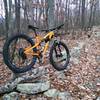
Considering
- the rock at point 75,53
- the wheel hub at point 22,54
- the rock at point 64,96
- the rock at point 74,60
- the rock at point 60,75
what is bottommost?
the rock at point 64,96

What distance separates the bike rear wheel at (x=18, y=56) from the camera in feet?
20.8

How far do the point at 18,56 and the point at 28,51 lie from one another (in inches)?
17.2

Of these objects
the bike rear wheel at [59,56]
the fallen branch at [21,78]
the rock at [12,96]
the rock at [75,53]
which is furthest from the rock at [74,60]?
the rock at [12,96]

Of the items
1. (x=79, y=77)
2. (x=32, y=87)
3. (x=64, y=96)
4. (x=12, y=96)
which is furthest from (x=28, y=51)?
(x=79, y=77)

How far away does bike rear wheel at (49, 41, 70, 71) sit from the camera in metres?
7.38

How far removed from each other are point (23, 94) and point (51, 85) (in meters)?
0.91

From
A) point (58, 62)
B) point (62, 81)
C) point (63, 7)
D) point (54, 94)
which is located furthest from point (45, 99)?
point (63, 7)

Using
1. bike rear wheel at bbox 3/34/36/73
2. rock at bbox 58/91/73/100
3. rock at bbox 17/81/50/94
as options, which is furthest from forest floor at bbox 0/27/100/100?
bike rear wheel at bbox 3/34/36/73

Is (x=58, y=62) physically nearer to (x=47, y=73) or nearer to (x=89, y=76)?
(x=47, y=73)

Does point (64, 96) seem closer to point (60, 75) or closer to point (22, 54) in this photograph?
point (60, 75)

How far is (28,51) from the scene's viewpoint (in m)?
6.59

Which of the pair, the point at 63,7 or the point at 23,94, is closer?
the point at 23,94

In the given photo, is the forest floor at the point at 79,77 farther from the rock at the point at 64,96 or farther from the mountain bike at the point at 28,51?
the mountain bike at the point at 28,51

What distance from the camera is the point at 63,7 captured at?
73.5ft
